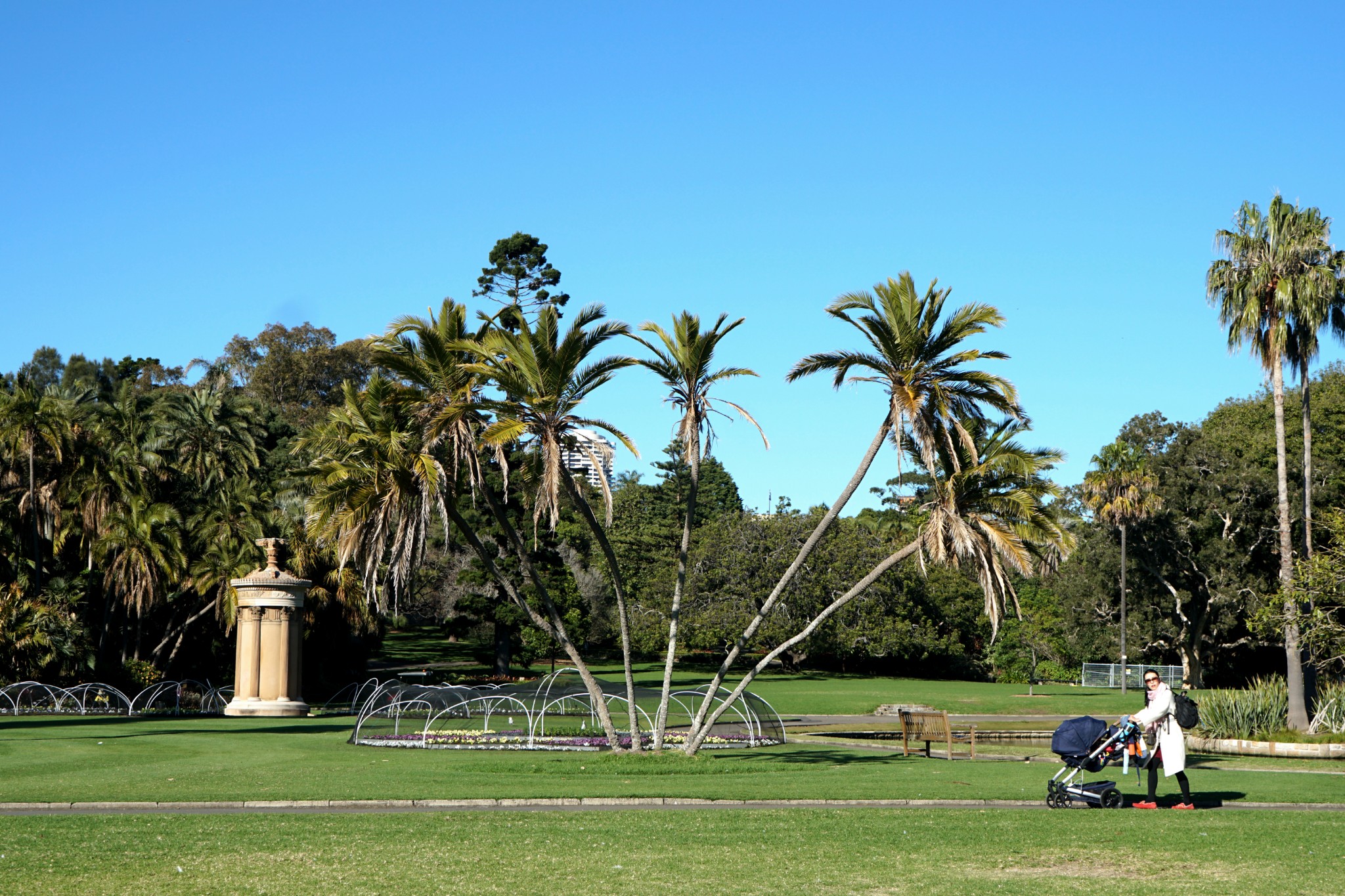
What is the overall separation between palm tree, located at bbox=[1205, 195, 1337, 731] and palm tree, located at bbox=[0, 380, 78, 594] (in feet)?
110

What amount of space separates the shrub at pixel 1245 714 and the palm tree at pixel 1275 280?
16.7 feet

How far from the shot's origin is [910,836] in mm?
11086

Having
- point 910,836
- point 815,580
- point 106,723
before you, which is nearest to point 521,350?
point 910,836

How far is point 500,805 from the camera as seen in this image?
45.5ft

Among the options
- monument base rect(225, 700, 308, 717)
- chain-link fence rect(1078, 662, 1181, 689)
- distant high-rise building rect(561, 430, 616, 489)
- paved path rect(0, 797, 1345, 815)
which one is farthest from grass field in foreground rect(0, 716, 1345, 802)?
chain-link fence rect(1078, 662, 1181, 689)

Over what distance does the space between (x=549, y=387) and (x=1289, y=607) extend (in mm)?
18797

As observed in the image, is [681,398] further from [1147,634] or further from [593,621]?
[593,621]

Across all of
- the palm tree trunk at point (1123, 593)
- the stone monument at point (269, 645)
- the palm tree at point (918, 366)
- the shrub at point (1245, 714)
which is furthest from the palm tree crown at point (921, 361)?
the palm tree trunk at point (1123, 593)

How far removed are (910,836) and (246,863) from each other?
5625 millimetres

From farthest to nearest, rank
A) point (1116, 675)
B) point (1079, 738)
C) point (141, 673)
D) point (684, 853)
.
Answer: point (1116, 675), point (141, 673), point (1079, 738), point (684, 853)

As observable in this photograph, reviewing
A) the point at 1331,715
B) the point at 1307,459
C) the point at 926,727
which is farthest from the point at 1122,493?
the point at 926,727

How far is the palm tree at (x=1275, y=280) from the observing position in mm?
31062

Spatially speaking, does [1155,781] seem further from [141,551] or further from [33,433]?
[33,433]

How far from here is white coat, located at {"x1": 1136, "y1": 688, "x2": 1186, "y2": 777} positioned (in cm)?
1300
